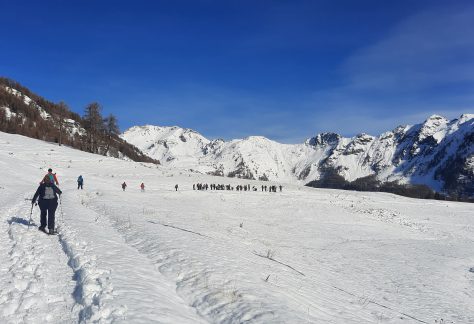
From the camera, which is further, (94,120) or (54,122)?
(54,122)

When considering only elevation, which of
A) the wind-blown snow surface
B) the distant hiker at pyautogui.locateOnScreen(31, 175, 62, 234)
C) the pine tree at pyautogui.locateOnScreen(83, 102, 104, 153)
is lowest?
the wind-blown snow surface

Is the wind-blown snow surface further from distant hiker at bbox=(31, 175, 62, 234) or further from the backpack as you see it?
the backpack

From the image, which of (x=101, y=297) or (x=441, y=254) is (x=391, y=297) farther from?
(x=441, y=254)

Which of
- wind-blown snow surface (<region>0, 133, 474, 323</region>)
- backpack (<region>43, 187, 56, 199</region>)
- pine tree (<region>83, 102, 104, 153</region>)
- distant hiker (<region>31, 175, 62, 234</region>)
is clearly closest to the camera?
wind-blown snow surface (<region>0, 133, 474, 323</region>)

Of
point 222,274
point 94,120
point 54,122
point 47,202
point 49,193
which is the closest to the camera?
point 222,274

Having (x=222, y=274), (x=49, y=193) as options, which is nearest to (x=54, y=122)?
(x=49, y=193)

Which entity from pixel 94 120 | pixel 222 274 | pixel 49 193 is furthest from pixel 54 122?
pixel 222 274

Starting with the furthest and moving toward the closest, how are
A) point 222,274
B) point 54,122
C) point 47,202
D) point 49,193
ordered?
point 54,122 < point 49,193 < point 47,202 < point 222,274

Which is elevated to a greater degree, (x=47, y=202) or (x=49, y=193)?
(x=49, y=193)

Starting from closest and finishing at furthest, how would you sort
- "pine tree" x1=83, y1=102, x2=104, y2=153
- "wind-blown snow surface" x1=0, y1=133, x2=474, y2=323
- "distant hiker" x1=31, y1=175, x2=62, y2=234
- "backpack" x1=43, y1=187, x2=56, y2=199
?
"wind-blown snow surface" x1=0, y1=133, x2=474, y2=323 → "distant hiker" x1=31, y1=175, x2=62, y2=234 → "backpack" x1=43, y1=187, x2=56, y2=199 → "pine tree" x1=83, y1=102, x2=104, y2=153

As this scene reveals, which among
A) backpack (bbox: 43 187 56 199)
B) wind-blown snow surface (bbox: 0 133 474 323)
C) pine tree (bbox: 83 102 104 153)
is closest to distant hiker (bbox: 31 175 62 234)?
backpack (bbox: 43 187 56 199)

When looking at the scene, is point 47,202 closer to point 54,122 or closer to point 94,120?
point 94,120

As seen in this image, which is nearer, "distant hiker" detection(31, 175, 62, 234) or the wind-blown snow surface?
the wind-blown snow surface

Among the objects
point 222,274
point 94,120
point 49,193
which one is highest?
point 94,120
